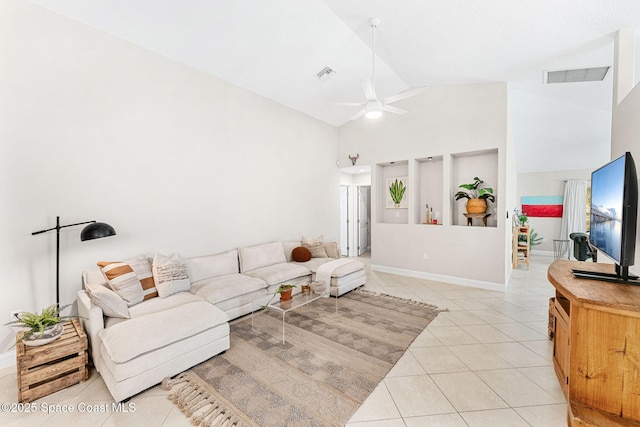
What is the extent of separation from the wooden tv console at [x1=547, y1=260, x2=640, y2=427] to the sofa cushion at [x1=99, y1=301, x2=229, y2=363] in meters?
2.61

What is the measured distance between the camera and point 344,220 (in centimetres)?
730

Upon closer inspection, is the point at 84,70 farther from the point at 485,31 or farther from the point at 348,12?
the point at 485,31

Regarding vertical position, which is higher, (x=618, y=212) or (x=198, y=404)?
(x=618, y=212)

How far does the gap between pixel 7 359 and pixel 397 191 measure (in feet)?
19.5

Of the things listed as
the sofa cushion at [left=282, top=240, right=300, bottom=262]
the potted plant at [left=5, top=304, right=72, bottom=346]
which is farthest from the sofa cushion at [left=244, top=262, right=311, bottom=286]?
the potted plant at [left=5, top=304, right=72, bottom=346]

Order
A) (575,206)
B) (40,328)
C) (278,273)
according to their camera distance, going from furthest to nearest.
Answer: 1. (575,206)
2. (278,273)
3. (40,328)

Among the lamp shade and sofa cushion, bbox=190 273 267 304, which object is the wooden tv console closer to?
sofa cushion, bbox=190 273 267 304

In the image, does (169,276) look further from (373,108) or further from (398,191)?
(398,191)

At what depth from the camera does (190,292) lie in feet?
10.4

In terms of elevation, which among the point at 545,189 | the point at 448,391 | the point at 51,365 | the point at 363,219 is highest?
the point at 545,189

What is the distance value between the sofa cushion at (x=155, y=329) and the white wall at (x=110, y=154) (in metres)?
1.20

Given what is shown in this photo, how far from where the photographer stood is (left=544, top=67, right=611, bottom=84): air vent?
10.9 ft

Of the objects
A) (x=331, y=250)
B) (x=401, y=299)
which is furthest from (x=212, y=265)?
(x=401, y=299)

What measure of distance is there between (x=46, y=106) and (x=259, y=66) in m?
2.51
